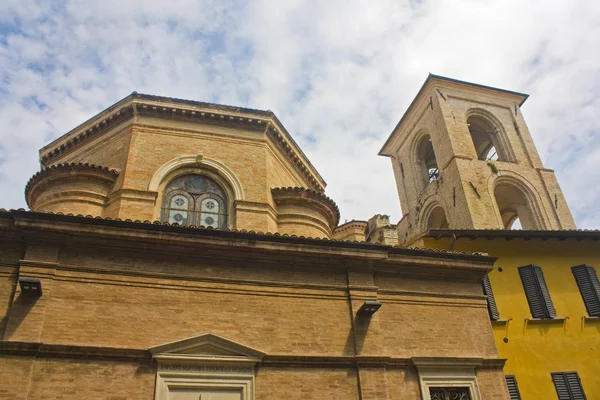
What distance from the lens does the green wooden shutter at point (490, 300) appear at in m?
11.1

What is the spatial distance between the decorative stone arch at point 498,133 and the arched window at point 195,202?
15.9 metres

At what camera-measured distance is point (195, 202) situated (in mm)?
12859

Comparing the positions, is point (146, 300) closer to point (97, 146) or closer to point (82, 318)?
point (82, 318)

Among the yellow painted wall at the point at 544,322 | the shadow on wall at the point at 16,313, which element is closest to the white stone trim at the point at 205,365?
the shadow on wall at the point at 16,313

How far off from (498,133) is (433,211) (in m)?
5.40

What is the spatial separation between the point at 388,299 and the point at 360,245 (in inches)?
47.2

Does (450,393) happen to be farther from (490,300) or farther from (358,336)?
(490,300)

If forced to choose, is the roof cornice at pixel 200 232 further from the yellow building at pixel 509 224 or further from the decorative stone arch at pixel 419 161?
the decorative stone arch at pixel 419 161

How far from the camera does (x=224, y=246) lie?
29.2 ft

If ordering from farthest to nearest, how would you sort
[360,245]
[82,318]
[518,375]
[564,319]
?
1. [564,319]
2. [518,375]
3. [360,245]
4. [82,318]

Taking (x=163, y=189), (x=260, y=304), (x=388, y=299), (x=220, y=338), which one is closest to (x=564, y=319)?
(x=388, y=299)

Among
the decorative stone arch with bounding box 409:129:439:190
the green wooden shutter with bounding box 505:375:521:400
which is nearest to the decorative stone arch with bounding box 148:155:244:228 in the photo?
the green wooden shutter with bounding box 505:375:521:400

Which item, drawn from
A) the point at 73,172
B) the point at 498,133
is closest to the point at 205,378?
the point at 73,172

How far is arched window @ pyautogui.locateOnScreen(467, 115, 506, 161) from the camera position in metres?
25.3
